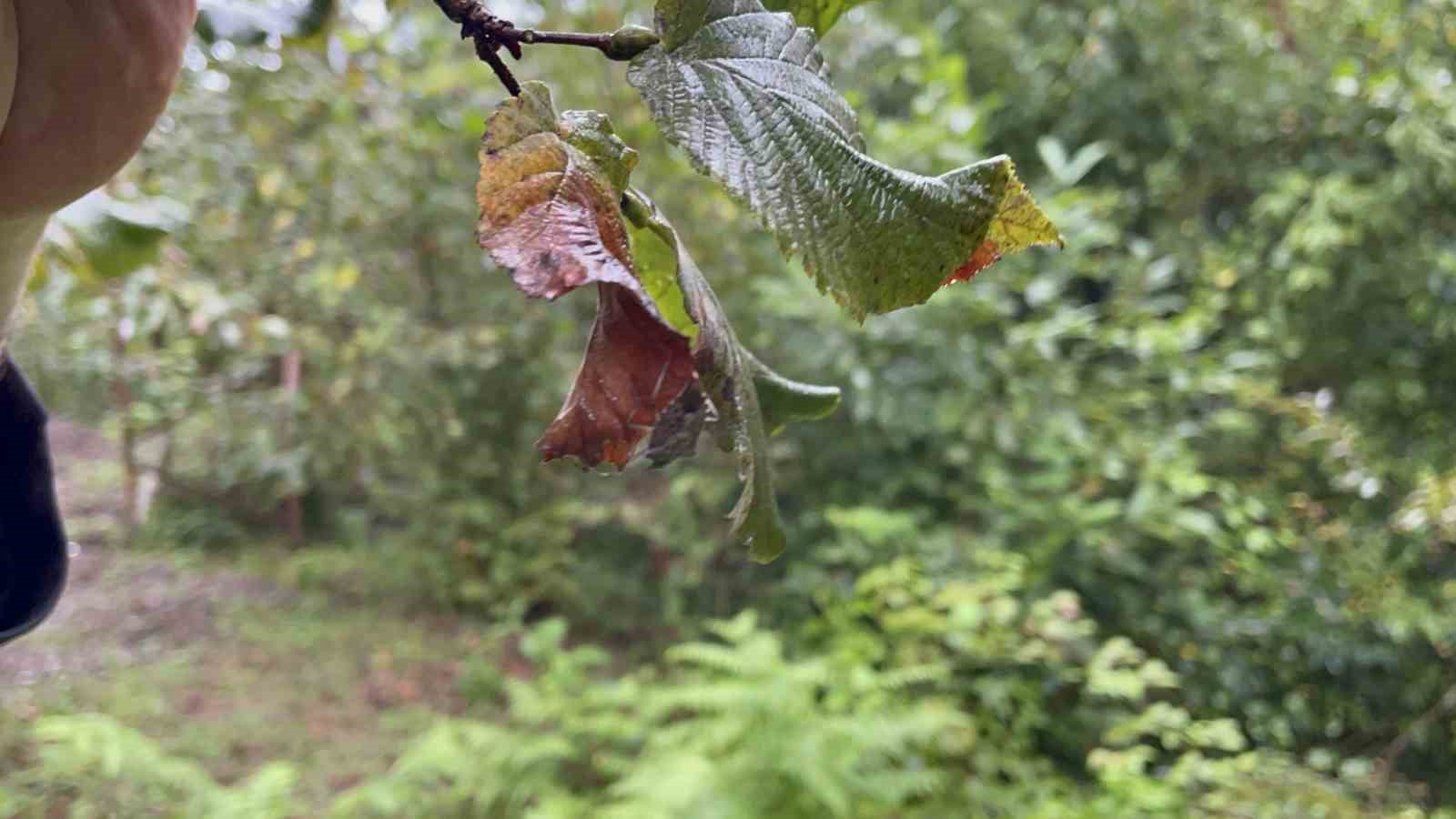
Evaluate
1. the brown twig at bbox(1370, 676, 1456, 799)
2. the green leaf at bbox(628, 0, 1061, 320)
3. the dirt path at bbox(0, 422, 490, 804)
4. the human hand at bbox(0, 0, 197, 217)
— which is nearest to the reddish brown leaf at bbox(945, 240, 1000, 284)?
the green leaf at bbox(628, 0, 1061, 320)

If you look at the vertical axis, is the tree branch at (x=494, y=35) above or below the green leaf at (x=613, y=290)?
above

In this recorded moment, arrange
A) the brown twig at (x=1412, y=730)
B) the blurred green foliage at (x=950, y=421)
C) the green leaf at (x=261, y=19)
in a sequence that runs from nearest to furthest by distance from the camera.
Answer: the green leaf at (x=261, y=19) → the blurred green foliage at (x=950, y=421) → the brown twig at (x=1412, y=730)

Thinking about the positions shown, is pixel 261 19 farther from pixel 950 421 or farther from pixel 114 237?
pixel 950 421

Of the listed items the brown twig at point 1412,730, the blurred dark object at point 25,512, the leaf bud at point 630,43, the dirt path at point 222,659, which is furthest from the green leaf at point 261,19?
the brown twig at point 1412,730

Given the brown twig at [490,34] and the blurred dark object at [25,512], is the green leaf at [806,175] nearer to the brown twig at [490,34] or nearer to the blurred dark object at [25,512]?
the brown twig at [490,34]

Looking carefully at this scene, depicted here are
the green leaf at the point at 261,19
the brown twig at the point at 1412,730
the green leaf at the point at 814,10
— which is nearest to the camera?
the green leaf at the point at 814,10

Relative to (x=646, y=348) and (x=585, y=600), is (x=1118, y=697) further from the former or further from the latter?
(x=646, y=348)
